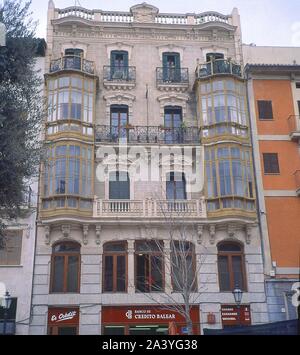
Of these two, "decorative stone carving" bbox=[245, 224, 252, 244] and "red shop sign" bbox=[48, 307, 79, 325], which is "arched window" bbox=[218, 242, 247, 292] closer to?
"decorative stone carving" bbox=[245, 224, 252, 244]

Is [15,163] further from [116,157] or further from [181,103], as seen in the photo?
[181,103]

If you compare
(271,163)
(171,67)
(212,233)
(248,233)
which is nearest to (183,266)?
(212,233)

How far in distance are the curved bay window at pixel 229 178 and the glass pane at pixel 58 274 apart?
7.79 meters

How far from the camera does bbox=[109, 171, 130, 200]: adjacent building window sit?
23.6 meters

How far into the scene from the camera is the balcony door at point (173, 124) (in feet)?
81.1

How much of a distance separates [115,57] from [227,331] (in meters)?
18.6

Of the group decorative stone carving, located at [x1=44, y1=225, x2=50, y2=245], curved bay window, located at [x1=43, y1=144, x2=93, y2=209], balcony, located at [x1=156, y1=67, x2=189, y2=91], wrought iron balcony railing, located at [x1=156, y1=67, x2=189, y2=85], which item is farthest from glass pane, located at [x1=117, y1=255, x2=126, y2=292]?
wrought iron balcony railing, located at [x1=156, y1=67, x2=189, y2=85]

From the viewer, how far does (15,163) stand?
10.5 m

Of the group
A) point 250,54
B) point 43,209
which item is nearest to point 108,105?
point 43,209

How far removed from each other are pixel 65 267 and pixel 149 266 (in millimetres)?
4045

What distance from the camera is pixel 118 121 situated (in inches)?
992

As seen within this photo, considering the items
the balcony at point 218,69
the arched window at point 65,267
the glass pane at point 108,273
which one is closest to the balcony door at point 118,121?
the balcony at point 218,69
